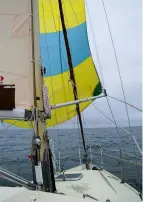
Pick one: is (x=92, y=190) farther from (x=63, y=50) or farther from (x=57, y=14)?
(x=57, y=14)

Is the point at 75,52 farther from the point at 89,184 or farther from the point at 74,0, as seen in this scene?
the point at 89,184

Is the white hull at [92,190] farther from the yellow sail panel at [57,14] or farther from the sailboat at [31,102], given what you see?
the yellow sail panel at [57,14]

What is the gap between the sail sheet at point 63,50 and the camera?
9.04 m

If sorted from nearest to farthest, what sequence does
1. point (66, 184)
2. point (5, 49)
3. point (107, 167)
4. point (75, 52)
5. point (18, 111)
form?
point (18, 111) → point (5, 49) → point (66, 184) → point (75, 52) → point (107, 167)

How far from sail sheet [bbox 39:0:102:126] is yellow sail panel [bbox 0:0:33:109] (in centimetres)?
439

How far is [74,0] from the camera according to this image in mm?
9414

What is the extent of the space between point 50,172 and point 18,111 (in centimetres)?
122

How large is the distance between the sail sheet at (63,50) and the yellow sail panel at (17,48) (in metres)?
4.39

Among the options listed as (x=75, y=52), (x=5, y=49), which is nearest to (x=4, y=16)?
(x=5, y=49)

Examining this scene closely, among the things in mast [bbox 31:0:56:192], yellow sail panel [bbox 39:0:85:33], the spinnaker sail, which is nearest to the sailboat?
mast [bbox 31:0:56:192]

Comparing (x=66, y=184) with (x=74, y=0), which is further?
(x=74, y=0)

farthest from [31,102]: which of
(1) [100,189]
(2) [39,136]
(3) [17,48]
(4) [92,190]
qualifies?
(1) [100,189]

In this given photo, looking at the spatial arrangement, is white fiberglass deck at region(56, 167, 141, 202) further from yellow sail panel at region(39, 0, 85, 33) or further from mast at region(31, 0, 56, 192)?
yellow sail panel at region(39, 0, 85, 33)

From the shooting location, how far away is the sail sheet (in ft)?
29.7
